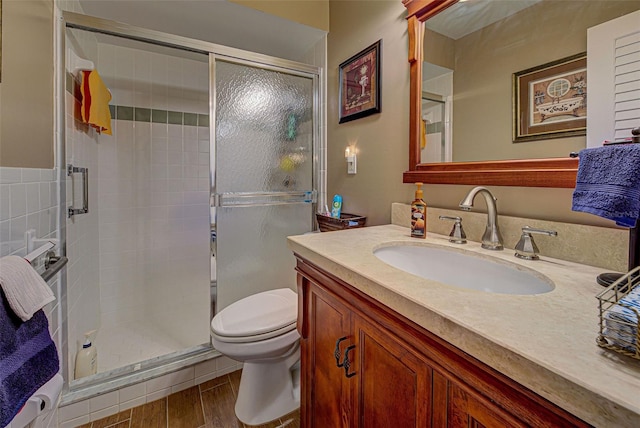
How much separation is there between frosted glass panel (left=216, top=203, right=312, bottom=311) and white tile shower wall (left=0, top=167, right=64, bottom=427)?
2.34 feet

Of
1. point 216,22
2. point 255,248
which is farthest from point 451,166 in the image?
point 216,22

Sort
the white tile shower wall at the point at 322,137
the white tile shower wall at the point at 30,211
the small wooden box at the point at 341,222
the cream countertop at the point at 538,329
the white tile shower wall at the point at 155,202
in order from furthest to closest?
the white tile shower wall at the point at 155,202, the white tile shower wall at the point at 322,137, the small wooden box at the point at 341,222, the white tile shower wall at the point at 30,211, the cream countertop at the point at 538,329

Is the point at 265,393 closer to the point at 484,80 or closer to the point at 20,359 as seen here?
the point at 20,359

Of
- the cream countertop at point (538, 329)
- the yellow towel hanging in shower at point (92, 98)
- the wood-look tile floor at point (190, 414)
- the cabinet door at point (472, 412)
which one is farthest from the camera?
the yellow towel hanging in shower at point (92, 98)

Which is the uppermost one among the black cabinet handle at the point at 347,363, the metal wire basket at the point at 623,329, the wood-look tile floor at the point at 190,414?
the metal wire basket at the point at 623,329

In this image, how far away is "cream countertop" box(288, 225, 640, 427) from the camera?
32 cm

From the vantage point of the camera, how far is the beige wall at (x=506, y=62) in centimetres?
81

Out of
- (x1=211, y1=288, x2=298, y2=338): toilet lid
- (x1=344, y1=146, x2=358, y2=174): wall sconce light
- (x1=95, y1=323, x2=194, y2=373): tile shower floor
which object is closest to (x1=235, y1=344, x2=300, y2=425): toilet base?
(x1=211, y1=288, x2=298, y2=338): toilet lid

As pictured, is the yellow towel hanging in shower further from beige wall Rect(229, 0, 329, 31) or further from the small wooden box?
the small wooden box

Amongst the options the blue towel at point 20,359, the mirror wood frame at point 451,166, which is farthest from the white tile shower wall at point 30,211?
the mirror wood frame at point 451,166

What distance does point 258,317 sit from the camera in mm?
1426

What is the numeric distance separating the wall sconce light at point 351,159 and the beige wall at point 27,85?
4.63 ft

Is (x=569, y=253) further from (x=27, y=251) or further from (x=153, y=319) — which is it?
(x=153, y=319)

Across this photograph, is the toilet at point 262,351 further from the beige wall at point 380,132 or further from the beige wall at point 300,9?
the beige wall at point 300,9
